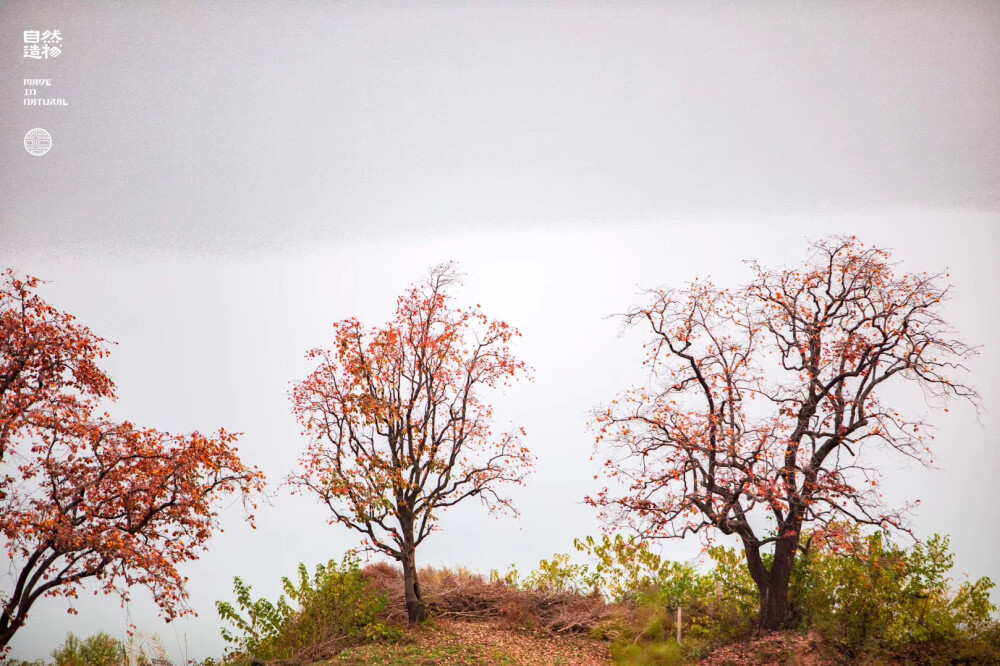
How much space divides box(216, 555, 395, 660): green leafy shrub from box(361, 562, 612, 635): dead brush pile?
57 cm

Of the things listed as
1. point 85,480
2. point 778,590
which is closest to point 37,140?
point 85,480

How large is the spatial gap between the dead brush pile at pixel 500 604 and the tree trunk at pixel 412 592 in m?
0.37

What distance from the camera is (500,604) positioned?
44.4 feet

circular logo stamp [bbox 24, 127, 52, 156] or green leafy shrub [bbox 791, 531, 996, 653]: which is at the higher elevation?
circular logo stamp [bbox 24, 127, 52, 156]

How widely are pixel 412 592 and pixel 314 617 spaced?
1.74 m

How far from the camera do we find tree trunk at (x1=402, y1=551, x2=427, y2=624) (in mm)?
12398

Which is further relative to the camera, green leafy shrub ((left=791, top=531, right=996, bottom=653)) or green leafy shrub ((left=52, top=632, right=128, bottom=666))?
green leafy shrub ((left=52, top=632, right=128, bottom=666))

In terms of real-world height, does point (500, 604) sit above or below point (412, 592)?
below

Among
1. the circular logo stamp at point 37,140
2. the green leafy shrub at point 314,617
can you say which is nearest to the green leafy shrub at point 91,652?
the green leafy shrub at point 314,617

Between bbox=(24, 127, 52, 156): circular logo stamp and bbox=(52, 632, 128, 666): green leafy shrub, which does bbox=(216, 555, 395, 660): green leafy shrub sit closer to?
bbox=(52, 632, 128, 666): green leafy shrub

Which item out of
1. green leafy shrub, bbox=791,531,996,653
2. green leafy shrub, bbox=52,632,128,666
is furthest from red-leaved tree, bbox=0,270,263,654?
green leafy shrub, bbox=791,531,996,653

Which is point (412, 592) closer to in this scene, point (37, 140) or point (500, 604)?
point (500, 604)

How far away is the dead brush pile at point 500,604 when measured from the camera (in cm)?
1303

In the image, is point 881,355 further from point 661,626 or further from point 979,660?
point 661,626
